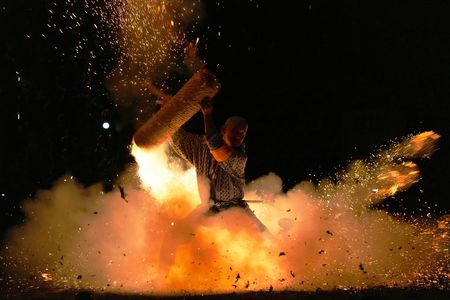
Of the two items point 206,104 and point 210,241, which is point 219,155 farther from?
point 210,241

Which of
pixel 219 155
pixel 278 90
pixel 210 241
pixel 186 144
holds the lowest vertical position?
pixel 210 241

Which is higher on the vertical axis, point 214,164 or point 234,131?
point 234,131

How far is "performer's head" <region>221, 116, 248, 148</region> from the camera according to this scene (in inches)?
182

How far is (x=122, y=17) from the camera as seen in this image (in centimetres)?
623

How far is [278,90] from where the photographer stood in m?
8.27

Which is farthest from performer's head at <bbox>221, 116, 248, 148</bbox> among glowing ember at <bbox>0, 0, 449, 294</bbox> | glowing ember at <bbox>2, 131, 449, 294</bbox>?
glowing ember at <bbox>2, 131, 449, 294</bbox>

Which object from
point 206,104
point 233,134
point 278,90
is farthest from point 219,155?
point 278,90

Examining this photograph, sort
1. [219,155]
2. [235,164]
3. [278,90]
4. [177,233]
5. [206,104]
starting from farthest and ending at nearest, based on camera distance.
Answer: [278,90] → [177,233] → [235,164] → [219,155] → [206,104]

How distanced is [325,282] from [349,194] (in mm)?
3759

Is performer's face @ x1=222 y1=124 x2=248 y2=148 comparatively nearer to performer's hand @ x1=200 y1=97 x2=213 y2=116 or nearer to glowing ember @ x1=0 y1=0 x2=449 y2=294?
performer's hand @ x1=200 y1=97 x2=213 y2=116

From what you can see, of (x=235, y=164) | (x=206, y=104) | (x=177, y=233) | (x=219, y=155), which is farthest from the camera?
(x=177, y=233)

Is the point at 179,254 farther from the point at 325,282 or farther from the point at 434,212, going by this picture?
the point at 434,212

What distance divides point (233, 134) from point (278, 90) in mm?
3885

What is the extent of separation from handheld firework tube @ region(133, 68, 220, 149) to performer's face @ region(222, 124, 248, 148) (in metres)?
0.45
